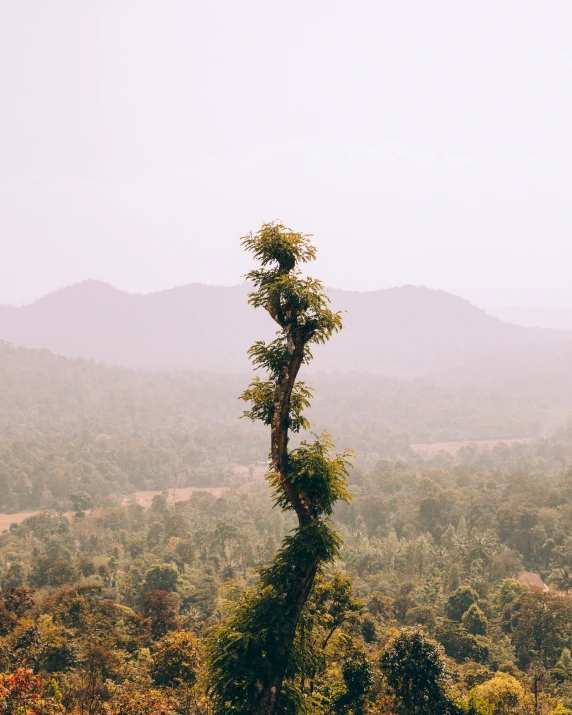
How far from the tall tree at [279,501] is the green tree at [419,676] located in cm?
788

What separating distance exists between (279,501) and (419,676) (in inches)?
440

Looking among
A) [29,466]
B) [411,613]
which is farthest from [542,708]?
[29,466]

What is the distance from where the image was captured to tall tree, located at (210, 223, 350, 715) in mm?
12430

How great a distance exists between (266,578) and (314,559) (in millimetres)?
1330

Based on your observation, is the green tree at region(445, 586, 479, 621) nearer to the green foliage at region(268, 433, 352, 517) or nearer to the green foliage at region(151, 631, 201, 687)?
the green foliage at region(151, 631, 201, 687)

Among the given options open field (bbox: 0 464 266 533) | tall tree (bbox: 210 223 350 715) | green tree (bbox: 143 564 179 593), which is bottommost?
open field (bbox: 0 464 266 533)

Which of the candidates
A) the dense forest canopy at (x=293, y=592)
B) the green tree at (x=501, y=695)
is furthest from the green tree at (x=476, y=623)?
the green tree at (x=501, y=695)

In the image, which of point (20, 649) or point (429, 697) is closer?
point (429, 697)

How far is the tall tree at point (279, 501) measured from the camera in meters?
12.4

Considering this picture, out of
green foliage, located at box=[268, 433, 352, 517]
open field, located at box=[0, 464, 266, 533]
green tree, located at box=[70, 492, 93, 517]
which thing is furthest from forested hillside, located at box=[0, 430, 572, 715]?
open field, located at box=[0, 464, 266, 533]

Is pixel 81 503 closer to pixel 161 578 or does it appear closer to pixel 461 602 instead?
pixel 161 578

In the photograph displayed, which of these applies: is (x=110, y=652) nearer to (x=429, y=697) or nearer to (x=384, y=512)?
(x=429, y=697)

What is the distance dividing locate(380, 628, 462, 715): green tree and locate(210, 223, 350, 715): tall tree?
788cm

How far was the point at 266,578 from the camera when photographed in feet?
42.7
